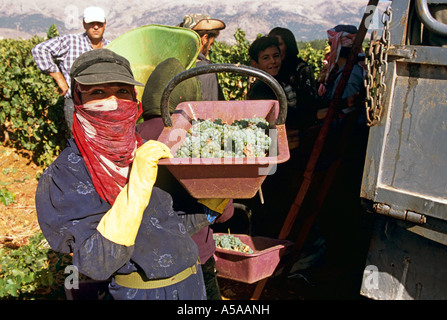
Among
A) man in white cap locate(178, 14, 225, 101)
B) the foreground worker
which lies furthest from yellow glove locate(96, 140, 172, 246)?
man in white cap locate(178, 14, 225, 101)

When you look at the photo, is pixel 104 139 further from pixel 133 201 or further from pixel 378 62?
pixel 378 62

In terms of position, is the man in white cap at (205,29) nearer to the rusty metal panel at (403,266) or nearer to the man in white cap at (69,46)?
the man in white cap at (69,46)

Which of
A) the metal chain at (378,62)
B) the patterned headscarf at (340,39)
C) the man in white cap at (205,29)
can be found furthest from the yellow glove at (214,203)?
the patterned headscarf at (340,39)

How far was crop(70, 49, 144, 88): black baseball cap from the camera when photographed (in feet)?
5.49

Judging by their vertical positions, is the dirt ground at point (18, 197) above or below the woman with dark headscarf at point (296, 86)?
below

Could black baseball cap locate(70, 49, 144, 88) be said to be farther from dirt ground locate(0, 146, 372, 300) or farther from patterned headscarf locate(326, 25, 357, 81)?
patterned headscarf locate(326, 25, 357, 81)

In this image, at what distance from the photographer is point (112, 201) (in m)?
1.75

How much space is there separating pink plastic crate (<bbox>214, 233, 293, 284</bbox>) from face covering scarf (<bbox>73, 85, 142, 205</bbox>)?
1.51 meters

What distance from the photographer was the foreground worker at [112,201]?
1614mm

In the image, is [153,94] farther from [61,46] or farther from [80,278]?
[61,46]

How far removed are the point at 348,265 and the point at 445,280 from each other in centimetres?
201

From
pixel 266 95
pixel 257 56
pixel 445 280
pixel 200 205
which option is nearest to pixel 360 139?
pixel 266 95

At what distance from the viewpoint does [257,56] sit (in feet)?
13.2

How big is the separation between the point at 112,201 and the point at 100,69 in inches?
23.0
